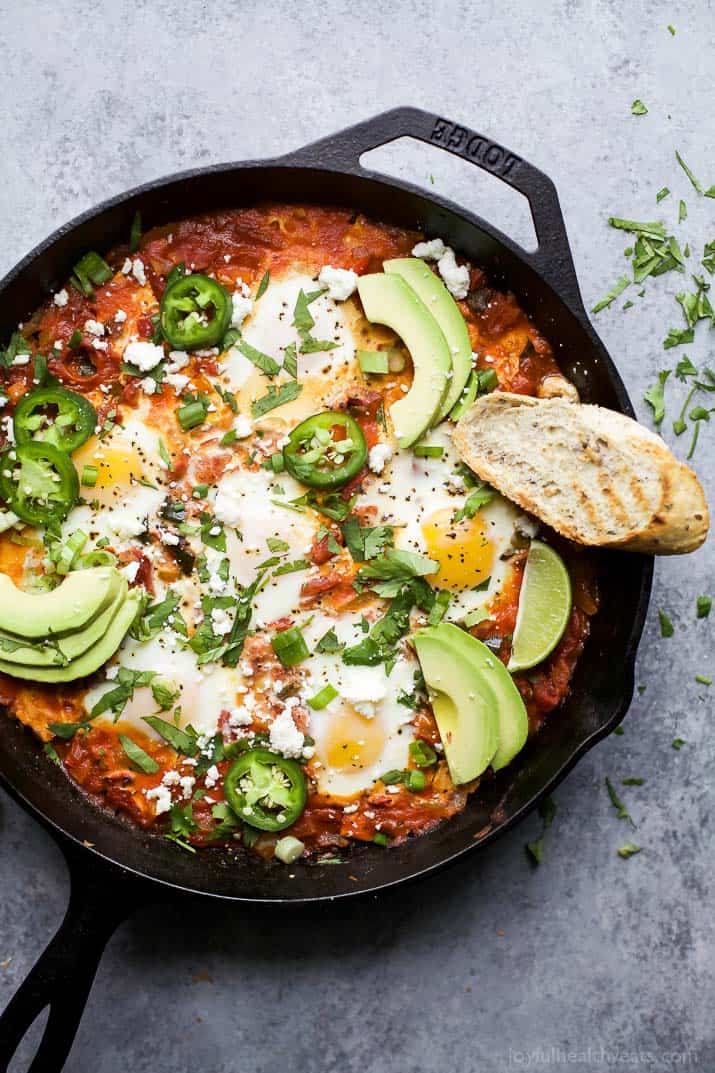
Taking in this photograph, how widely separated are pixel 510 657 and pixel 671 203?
76.8 inches

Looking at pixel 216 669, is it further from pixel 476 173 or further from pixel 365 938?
pixel 476 173

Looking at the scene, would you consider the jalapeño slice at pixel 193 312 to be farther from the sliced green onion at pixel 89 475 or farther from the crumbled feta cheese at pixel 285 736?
the crumbled feta cheese at pixel 285 736

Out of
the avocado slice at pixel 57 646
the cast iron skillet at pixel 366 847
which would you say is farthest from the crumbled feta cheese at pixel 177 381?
the avocado slice at pixel 57 646

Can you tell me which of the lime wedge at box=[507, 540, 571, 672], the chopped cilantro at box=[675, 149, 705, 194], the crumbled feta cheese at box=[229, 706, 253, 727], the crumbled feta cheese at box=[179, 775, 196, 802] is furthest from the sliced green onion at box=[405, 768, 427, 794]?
the chopped cilantro at box=[675, 149, 705, 194]

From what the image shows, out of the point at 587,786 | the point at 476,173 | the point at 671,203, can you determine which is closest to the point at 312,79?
the point at 476,173

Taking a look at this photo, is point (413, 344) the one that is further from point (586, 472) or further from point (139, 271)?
point (139, 271)

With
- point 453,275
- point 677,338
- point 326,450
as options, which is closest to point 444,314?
point 453,275

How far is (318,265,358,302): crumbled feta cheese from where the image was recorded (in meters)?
3.56

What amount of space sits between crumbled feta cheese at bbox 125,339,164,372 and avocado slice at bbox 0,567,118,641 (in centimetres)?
80

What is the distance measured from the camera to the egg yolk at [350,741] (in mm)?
3590

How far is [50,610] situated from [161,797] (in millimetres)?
817

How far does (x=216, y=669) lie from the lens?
360 cm

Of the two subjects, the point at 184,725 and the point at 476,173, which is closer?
the point at 184,725

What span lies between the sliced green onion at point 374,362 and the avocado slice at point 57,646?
1.25 meters
